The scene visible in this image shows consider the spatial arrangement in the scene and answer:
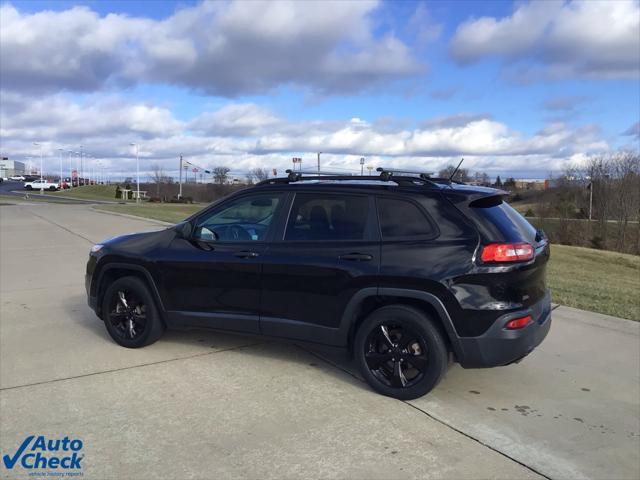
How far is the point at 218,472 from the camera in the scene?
3.18 meters

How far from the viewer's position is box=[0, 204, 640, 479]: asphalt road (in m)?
3.33

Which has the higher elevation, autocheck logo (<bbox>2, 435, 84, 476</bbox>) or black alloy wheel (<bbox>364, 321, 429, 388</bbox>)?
black alloy wheel (<bbox>364, 321, 429, 388</bbox>)

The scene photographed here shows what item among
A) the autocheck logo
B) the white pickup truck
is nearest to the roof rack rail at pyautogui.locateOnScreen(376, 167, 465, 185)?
the autocheck logo

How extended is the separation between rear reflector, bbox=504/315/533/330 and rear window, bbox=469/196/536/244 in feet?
1.93

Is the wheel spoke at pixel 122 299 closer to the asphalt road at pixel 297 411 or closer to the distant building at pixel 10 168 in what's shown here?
the asphalt road at pixel 297 411

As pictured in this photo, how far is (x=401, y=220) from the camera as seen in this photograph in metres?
4.30

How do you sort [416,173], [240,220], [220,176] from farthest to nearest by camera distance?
[220,176] → [240,220] → [416,173]

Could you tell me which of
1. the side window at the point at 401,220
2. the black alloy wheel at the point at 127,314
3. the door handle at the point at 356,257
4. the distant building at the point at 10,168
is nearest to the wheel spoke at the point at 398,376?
the door handle at the point at 356,257

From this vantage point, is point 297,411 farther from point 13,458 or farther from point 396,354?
point 13,458

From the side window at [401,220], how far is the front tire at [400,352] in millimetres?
572

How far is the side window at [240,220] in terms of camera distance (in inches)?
192

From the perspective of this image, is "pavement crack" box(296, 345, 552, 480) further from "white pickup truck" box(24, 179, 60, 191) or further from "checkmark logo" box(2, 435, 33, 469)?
"white pickup truck" box(24, 179, 60, 191)

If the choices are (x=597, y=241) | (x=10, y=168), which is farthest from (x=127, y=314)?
(x=10, y=168)

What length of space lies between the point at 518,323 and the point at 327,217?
1.73 metres
